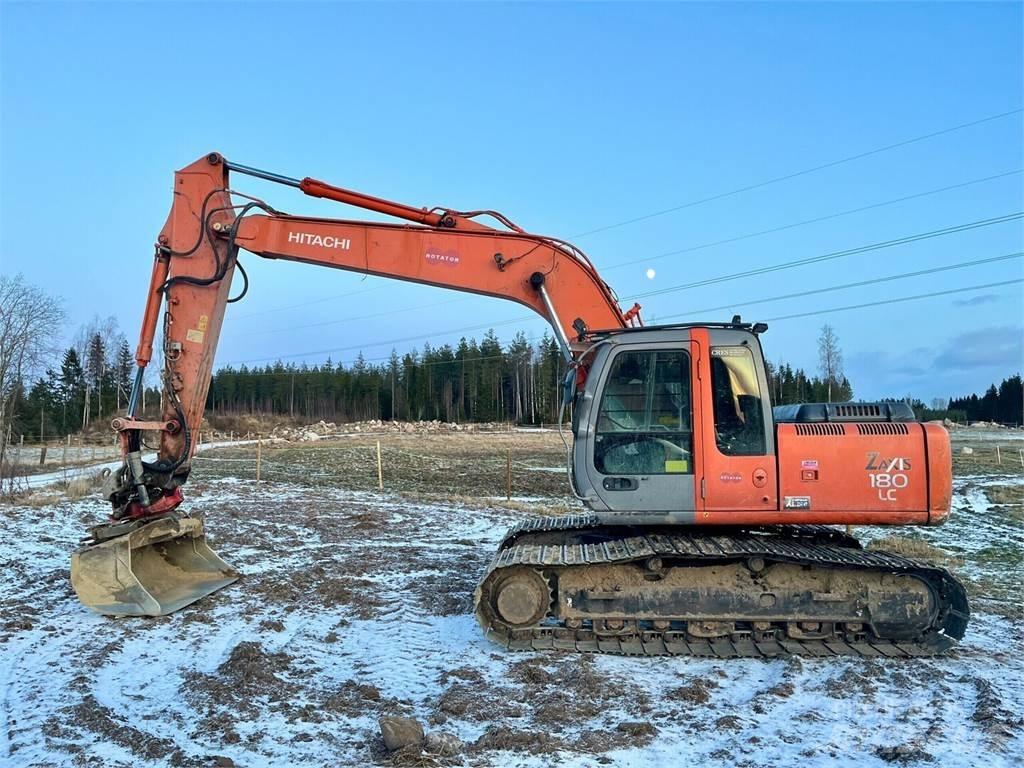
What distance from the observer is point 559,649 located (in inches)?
241

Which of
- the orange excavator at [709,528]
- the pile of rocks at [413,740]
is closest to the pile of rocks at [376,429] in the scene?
the orange excavator at [709,528]

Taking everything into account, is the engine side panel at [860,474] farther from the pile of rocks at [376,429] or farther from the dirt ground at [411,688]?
the pile of rocks at [376,429]

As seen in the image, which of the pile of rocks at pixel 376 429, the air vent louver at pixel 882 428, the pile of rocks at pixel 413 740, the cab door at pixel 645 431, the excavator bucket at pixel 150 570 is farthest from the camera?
the pile of rocks at pixel 376 429

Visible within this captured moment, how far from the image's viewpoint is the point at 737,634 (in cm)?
630

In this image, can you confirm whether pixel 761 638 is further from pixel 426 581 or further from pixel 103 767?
pixel 103 767

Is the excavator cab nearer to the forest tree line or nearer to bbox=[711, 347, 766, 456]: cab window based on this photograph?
bbox=[711, 347, 766, 456]: cab window

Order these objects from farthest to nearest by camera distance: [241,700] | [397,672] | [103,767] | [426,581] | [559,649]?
[426,581], [559,649], [397,672], [241,700], [103,767]

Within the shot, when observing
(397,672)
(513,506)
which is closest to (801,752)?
(397,672)

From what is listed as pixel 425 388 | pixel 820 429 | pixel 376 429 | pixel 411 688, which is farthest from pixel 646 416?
pixel 425 388

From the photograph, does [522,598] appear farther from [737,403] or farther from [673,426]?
[737,403]

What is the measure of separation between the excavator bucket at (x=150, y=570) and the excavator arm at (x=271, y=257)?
37cm

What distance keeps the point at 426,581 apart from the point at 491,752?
437cm

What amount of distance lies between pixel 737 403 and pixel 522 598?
2.55m

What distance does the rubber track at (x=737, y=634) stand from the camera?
6.03 metres
